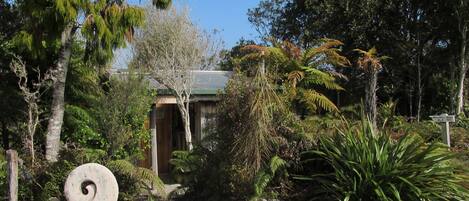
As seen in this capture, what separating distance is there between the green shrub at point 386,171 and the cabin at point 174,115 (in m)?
6.09

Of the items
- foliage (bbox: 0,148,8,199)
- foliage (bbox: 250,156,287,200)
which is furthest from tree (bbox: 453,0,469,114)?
foliage (bbox: 0,148,8,199)

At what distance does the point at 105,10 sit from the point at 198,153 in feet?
9.72

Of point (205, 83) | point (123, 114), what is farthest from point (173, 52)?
point (123, 114)

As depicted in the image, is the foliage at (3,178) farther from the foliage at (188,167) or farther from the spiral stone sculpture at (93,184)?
the foliage at (188,167)

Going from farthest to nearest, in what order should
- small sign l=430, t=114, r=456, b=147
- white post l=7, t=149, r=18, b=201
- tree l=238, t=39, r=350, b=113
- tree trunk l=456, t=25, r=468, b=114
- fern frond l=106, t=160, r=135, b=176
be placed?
tree trunk l=456, t=25, r=468, b=114, tree l=238, t=39, r=350, b=113, small sign l=430, t=114, r=456, b=147, fern frond l=106, t=160, r=135, b=176, white post l=7, t=149, r=18, b=201

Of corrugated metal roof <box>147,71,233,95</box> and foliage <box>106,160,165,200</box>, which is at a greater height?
corrugated metal roof <box>147,71,233,95</box>

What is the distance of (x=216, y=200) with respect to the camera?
8.76 metres

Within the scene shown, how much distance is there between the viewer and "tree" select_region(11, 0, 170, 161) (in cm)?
909

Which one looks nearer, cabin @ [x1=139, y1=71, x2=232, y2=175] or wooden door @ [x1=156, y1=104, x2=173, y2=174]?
cabin @ [x1=139, y1=71, x2=232, y2=175]

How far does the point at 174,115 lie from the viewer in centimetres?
1619

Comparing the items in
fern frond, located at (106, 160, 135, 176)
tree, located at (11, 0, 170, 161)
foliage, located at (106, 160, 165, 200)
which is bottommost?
foliage, located at (106, 160, 165, 200)

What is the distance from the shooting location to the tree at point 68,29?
358 inches

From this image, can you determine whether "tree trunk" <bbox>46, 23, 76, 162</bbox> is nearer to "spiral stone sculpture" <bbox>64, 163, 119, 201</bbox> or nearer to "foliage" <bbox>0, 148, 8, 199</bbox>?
"foliage" <bbox>0, 148, 8, 199</bbox>

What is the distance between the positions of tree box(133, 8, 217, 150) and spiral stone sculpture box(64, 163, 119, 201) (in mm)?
4377
